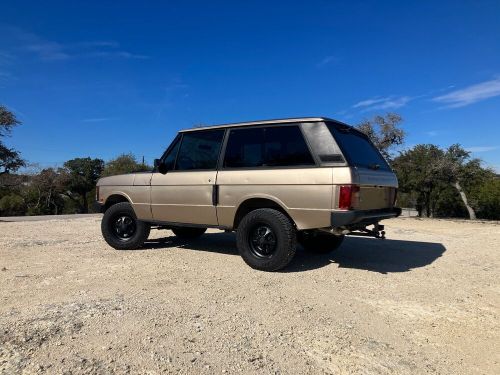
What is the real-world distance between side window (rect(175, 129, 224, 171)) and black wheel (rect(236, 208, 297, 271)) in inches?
45.9

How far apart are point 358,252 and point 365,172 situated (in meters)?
2.38

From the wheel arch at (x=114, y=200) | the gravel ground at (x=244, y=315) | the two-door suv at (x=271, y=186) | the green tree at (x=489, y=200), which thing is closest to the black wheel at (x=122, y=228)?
the two-door suv at (x=271, y=186)

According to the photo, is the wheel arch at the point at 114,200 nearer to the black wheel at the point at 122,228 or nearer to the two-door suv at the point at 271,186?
the black wheel at the point at 122,228

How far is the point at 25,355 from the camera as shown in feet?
9.07

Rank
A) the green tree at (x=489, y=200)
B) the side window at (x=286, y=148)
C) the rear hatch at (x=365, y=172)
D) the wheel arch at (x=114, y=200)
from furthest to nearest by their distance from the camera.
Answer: the green tree at (x=489, y=200)
the wheel arch at (x=114, y=200)
the side window at (x=286, y=148)
the rear hatch at (x=365, y=172)

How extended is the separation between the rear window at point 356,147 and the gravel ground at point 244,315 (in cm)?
151

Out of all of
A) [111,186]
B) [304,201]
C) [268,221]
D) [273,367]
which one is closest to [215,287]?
[268,221]

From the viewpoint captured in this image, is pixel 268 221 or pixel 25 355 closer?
pixel 25 355

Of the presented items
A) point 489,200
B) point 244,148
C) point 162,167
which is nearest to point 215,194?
point 244,148

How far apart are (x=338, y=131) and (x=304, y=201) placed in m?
1.10

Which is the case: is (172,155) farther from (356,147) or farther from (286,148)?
(356,147)

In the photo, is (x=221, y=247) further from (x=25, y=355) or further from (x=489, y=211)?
(x=489, y=211)

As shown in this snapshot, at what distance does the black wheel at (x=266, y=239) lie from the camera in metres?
5.20

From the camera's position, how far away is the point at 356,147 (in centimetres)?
564
